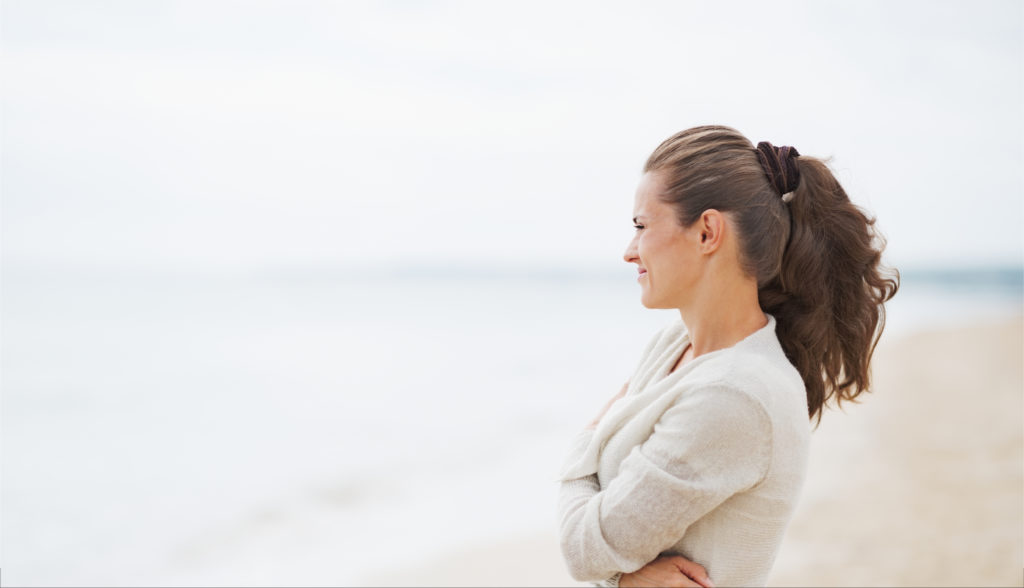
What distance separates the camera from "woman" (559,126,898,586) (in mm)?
1308

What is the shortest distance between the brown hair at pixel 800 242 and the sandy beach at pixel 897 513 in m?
2.85

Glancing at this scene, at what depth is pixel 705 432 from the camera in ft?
4.24

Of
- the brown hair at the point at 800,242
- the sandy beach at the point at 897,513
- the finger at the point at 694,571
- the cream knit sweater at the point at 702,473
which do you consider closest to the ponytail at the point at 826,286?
the brown hair at the point at 800,242

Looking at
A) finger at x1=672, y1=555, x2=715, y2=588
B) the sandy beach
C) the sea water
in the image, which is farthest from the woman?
the sea water

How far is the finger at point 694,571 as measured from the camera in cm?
138

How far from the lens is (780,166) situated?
56.6 inches

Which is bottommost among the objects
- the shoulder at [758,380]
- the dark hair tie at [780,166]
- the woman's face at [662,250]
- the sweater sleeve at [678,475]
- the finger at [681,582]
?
the finger at [681,582]

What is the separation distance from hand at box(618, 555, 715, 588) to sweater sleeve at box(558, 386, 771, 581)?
0.09 feet

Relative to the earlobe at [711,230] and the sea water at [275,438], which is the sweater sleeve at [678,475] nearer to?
the earlobe at [711,230]

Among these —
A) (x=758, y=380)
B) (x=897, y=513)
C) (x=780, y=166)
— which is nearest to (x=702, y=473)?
(x=758, y=380)

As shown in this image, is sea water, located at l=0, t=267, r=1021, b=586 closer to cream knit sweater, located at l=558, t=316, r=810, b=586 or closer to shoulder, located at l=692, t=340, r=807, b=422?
cream knit sweater, located at l=558, t=316, r=810, b=586

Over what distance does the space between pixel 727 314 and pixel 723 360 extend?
0.15 metres

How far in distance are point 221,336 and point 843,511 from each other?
14639 millimetres

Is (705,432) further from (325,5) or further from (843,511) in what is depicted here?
(325,5)
